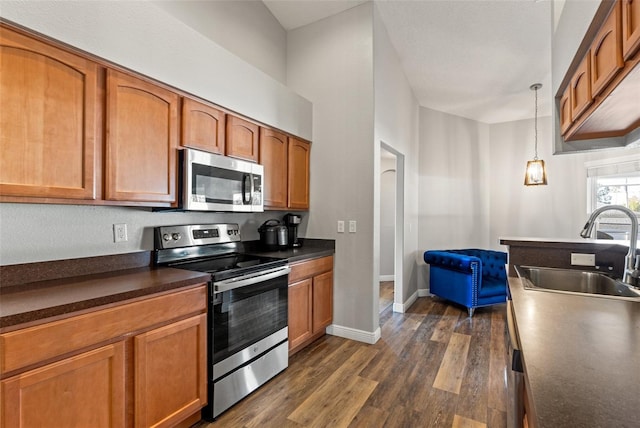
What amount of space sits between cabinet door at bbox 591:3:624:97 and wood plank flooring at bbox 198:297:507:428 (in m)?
1.65

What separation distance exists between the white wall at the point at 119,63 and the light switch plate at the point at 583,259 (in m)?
2.55

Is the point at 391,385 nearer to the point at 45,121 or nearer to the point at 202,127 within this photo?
the point at 202,127

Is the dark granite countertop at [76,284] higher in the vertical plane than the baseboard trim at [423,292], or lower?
higher

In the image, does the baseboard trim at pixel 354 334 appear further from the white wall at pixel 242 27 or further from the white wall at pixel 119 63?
the white wall at pixel 242 27

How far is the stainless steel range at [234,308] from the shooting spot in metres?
1.82

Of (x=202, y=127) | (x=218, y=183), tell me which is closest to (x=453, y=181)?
(x=218, y=183)

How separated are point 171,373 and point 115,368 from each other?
0.32 metres

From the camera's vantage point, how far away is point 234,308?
6.30ft

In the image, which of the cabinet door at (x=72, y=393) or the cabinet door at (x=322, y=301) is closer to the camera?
the cabinet door at (x=72, y=393)

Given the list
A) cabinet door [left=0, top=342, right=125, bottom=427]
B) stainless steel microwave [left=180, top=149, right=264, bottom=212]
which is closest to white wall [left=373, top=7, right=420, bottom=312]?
stainless steel microwave [left=180, top=149, right=264, bottom=212]

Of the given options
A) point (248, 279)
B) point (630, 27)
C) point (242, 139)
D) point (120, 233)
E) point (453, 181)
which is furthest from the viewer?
point (453, 181)

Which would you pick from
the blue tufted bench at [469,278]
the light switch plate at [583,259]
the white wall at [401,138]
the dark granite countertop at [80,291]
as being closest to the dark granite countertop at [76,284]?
the dark granite countertop at [80,291]

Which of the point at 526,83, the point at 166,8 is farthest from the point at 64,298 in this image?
the point at 526,83

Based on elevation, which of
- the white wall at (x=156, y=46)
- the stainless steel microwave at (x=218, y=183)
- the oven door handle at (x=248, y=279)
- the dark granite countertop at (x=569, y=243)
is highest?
the white wall at (x=156, y=46)
